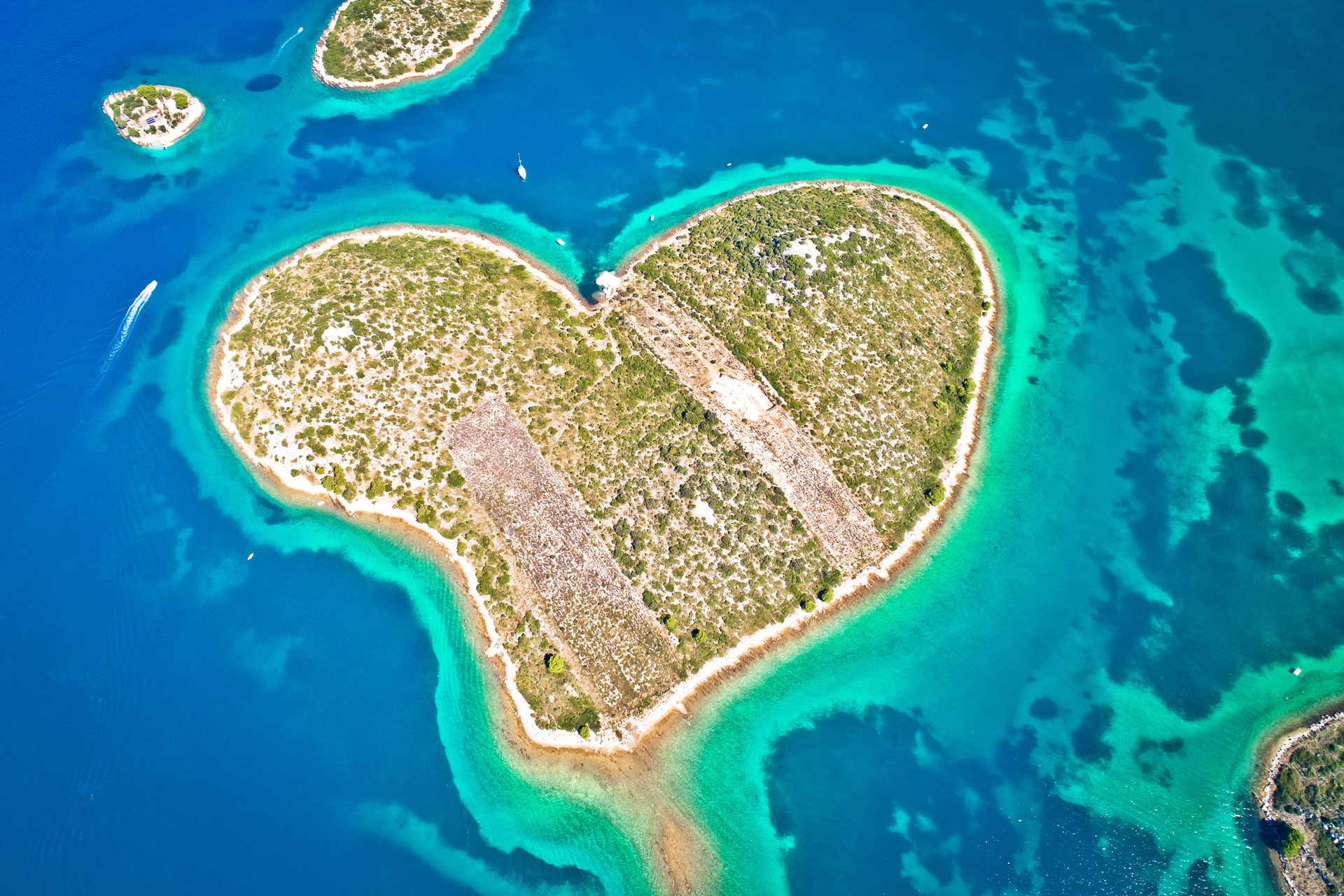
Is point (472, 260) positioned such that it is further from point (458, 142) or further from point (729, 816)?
point (729, 816)

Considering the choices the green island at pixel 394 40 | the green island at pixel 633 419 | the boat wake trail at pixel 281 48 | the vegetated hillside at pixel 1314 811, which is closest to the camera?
the vegetated hillside at pixel 1314 811

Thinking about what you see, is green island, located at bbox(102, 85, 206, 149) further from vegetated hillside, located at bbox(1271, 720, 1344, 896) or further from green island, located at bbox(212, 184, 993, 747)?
vegetated hillside, located at bbox(1271, 720, 1344, 896)

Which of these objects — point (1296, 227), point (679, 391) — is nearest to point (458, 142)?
point (679, 391)

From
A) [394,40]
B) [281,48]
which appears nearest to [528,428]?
[394,40]

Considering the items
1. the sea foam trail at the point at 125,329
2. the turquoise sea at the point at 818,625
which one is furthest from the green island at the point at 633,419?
the sea foam trail at the point at 125,329

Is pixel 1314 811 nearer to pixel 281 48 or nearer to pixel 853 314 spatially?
pixel 853 314

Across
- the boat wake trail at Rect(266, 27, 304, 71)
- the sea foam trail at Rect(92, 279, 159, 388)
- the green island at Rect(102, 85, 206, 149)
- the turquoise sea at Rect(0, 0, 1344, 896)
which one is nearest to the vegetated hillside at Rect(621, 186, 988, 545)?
the turquoise sea at Rect(0, 0, 1344, 896)

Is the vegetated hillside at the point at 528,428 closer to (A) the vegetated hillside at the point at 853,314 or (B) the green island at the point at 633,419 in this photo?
(B) the green island at the point at 633,419
